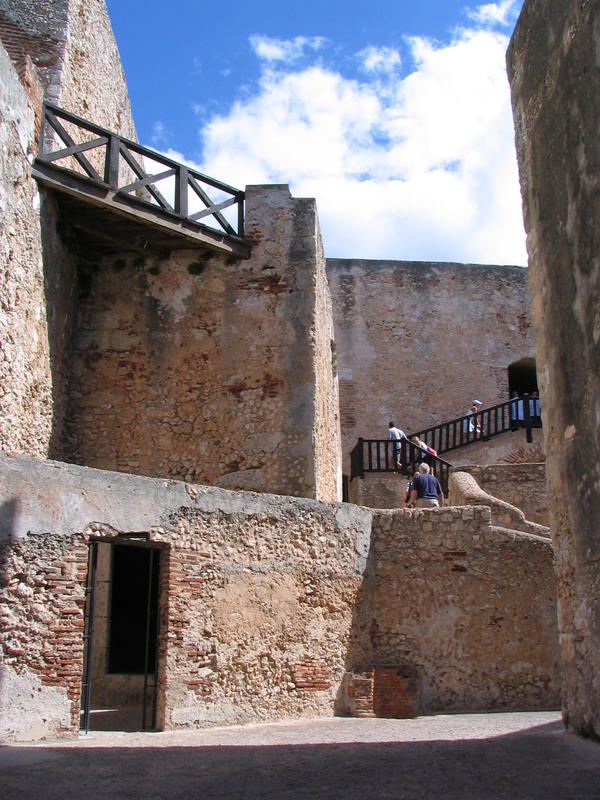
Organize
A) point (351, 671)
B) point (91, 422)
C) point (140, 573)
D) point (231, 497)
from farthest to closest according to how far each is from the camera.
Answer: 1. point (91, 422)
2. point (140, 573)
3. point (351, 671)
4. point (231, 497)

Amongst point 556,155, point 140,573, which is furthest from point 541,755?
point 140,573

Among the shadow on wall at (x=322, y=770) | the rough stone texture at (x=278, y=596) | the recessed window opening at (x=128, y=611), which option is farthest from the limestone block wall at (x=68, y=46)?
the shadow on wall at (x=322, y=770)

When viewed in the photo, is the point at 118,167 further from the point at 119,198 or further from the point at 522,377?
the point at 522,377

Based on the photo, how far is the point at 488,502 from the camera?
477 inches

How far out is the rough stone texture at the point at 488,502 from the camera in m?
11.1

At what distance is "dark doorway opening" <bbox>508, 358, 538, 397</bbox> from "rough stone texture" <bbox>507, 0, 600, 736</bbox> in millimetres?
14638

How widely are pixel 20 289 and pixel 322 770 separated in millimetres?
6425

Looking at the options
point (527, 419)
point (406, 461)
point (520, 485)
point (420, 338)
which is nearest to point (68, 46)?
point (406, 461)

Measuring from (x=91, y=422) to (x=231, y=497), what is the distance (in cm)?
391

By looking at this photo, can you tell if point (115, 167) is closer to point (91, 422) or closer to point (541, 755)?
point (91, 422)

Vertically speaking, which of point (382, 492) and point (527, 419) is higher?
point (527, 419)

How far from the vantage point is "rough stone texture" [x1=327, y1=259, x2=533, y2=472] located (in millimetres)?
20500

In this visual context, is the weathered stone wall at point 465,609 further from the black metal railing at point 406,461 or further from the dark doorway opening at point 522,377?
the dark doorway opening at point 522,377

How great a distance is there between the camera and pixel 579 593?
595 cm
